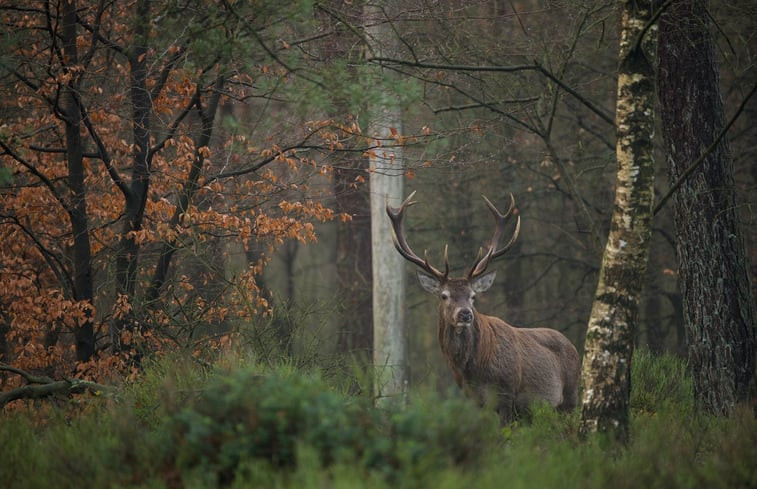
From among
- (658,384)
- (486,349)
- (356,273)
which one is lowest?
(658,384)

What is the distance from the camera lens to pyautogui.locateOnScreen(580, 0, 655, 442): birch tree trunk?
648 cm

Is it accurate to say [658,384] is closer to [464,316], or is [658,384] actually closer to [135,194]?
[464,316]

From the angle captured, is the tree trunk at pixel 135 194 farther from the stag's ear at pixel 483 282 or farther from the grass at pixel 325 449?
the stag's ear at pixel 483 282

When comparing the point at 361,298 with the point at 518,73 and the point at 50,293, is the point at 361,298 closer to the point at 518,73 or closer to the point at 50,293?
the point at 518,73

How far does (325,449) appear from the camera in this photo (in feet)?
16.0

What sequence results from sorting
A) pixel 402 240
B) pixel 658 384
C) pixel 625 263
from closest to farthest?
pixel 625 263, pixel 658 384, pixel 402 240

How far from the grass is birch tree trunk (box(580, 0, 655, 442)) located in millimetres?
346

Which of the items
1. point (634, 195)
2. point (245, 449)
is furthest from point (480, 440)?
point (634, 195)

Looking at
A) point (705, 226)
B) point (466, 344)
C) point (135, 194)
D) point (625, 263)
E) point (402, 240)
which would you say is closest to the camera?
point (625, 263)

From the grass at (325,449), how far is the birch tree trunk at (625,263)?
1.13ft

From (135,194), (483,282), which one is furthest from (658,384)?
(135,194)

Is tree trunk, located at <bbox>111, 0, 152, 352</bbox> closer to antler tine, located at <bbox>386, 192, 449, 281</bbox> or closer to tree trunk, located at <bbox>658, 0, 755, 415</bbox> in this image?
antler tine, located at <bbox>386, 192, 449, 281</bbox>

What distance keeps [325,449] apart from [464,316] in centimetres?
405

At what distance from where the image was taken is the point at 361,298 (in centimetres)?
1625
